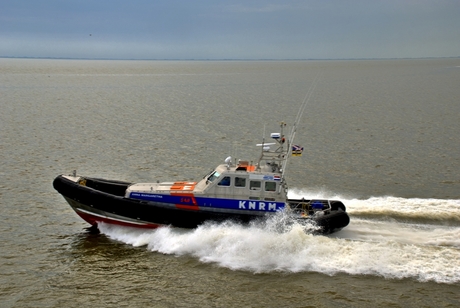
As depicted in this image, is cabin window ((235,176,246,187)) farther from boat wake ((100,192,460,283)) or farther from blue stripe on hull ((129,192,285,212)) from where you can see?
boat wake ((100,192,460,283))

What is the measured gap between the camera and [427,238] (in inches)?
562

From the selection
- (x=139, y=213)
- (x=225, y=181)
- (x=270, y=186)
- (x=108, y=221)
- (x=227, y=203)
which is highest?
(x=225, y=181)

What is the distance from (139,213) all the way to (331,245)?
608cm

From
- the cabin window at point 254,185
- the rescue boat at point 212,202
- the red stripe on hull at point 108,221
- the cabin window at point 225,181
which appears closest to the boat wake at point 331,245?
the red stripe on hull at point 108,221

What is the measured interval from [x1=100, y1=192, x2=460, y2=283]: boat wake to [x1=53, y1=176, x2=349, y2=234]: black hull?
257 mm

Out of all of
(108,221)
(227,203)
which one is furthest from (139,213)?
(227,203)

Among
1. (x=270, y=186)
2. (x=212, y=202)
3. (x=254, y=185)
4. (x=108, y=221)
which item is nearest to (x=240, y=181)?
(x=254, y=185)

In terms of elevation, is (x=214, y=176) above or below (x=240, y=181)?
Result: above

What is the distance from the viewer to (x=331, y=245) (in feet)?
45.1

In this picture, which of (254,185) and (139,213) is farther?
(139,213)

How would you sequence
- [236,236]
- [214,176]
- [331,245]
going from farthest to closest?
[214,176]
[236,236]
[331,245]

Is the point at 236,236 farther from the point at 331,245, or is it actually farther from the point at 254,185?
the point at 331,245

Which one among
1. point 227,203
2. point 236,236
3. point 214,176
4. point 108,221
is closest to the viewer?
point 236,236

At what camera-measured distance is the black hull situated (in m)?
14.6
